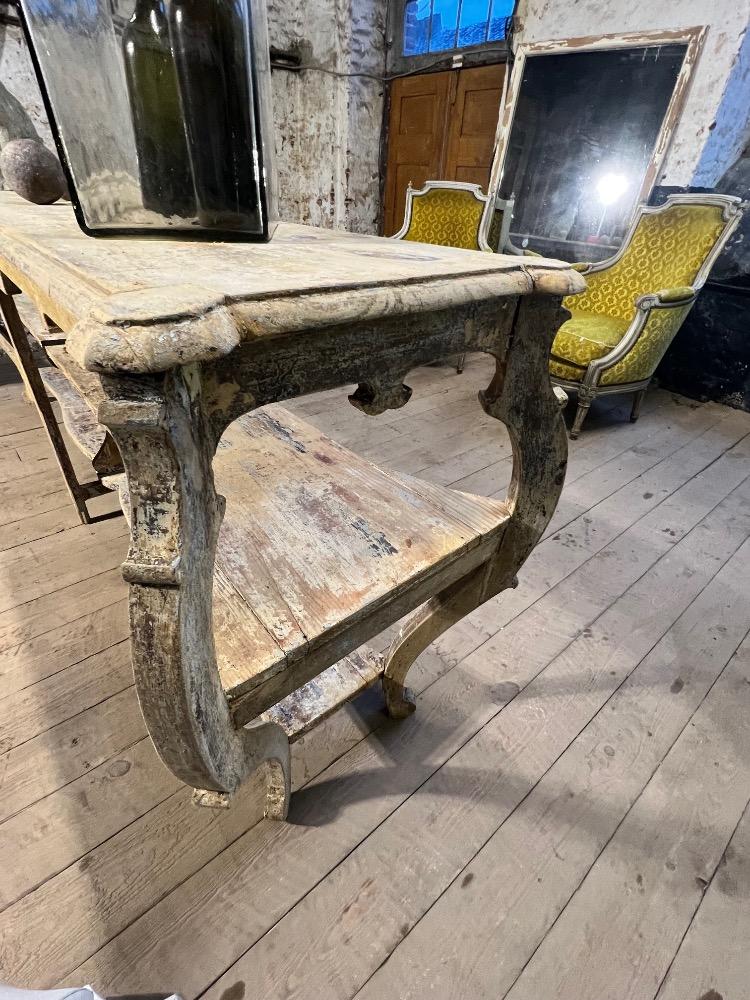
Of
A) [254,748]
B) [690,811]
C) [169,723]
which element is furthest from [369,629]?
[690,811]

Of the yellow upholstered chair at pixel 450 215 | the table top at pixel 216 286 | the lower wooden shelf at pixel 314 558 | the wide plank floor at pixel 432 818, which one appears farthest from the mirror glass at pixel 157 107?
the yellow upholstered chair at pixel 450 215

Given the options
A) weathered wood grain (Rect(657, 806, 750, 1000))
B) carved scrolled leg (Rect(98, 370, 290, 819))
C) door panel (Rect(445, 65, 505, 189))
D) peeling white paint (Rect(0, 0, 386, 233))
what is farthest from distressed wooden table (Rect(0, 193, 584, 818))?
peeling white paint (Rect(0, 0, 386, 233))

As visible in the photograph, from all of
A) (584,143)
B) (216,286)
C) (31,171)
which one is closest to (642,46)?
(584,143)

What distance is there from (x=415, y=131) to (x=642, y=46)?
2.07m

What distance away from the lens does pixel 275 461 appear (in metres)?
1.04

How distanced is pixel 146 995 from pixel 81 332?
1027mm

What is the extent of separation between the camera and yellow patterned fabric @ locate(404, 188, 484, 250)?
3084mm

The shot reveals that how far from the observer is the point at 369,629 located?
0.75m

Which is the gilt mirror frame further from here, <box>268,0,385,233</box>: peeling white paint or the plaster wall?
<box>268,0,385,233</box>: peeling white paint

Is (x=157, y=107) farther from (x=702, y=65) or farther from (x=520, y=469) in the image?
(x=702, y=65)

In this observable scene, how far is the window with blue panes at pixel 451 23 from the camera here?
3.50m

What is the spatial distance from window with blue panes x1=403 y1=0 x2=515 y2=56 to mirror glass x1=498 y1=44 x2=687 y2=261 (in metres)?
0.56

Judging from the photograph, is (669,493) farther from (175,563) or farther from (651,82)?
(651,82)

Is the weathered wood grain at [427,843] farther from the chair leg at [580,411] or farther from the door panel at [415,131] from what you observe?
the door panel at [415,131]
